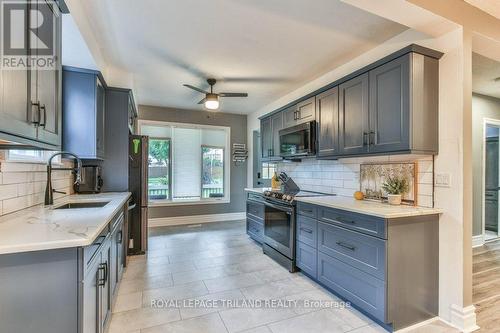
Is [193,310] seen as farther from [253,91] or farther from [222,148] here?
[222,148]

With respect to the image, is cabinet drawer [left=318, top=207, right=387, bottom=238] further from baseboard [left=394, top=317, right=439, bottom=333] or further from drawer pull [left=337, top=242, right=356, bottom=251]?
baseboard [left=394, top=317, right=439, bottom=333]

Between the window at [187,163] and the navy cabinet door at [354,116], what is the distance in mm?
3792

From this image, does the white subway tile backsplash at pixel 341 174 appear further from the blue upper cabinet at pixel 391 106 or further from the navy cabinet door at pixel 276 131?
the navy cabinet door at pixel 276 131

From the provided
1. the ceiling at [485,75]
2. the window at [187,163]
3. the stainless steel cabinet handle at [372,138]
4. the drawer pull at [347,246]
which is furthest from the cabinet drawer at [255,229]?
the ceiling at [485,75]

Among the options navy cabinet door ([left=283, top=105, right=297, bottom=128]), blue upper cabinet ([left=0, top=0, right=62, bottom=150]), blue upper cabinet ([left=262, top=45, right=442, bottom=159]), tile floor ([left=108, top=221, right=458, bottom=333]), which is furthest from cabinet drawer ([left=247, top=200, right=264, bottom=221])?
blue upper cabinet ([left=0, top=0, right=62, bottom=150])

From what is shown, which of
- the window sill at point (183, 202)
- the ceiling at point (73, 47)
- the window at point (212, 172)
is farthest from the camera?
the window at point (212, 172)

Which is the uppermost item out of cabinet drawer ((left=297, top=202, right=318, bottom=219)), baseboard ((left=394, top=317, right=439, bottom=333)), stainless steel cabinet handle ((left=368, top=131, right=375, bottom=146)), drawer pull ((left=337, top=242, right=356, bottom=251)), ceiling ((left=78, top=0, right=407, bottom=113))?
ceiling ((left=78, top=0, right=407, bottom=113))

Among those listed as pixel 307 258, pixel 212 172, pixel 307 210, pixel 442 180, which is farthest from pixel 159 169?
pixel 442 180

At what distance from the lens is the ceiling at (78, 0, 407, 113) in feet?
7.36

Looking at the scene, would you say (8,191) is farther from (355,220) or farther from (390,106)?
(390,106)

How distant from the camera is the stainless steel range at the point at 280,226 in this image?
10.4 feet

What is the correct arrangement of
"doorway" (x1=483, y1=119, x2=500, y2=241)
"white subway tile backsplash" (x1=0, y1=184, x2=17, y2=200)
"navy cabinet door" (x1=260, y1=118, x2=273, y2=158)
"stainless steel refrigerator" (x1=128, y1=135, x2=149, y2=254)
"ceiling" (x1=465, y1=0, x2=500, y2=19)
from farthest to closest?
"doorway" (x1=483, y1=119, x2=500, y2=241), "navy cabinet door" (x1=260, y1=118, x2=273, y2=158), "stainless steel refrigerator" (x1=128, y1=135, x2=149, y2=254), "ceiling" (x1=465, y1=0, x2=500, y2=19), "white subway tile backsplash" (x1=0, y1=184, x2=17, y2=200)

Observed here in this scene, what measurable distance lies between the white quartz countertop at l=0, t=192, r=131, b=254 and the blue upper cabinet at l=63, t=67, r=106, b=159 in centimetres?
93

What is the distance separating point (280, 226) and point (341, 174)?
3.52ft
